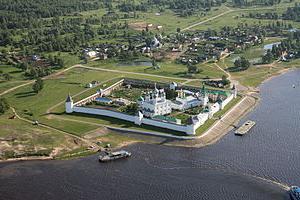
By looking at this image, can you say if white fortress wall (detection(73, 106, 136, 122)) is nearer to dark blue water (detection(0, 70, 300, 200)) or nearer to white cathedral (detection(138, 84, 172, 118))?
white cathedral (detection(138, 84, 172, 118))

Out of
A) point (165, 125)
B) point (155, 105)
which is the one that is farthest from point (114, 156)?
point (155, 105)

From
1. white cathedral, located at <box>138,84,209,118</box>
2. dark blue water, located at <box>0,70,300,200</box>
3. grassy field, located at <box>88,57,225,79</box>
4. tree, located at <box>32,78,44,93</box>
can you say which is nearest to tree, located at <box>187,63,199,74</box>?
grassy field, located at <box>88,57,225,79</box>

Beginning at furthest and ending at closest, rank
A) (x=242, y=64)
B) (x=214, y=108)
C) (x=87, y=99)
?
(x=242, y=64), (x=87, y=99), (x=214, y=108)

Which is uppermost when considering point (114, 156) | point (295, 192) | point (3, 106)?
point (3, 106)

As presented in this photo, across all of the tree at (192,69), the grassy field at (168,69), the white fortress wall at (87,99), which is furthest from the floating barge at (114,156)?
the tree at (192,69)

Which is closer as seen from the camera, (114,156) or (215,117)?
(114,156)

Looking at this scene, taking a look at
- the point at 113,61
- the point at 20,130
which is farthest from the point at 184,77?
the point at 20,130

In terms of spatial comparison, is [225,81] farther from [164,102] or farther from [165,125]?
[165,125]
